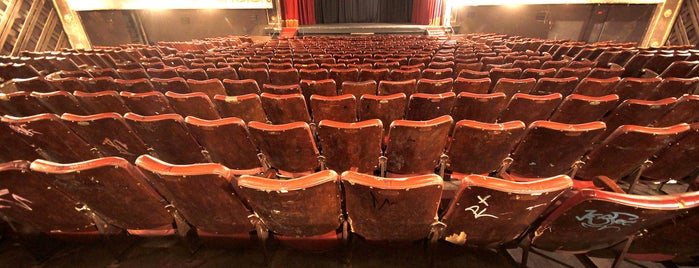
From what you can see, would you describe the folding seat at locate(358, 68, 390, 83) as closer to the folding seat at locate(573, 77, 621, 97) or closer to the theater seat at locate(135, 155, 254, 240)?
the folding seat at locate(573, 77, 621, 97)

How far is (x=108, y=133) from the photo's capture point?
1.91 metres

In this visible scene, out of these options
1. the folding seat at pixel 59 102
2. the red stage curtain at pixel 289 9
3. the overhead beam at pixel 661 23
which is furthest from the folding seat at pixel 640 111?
the red stage curtain at pixel 289 9

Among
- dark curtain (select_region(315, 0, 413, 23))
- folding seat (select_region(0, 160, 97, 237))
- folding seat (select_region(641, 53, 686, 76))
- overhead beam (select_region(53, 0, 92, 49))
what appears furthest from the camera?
dark curtain (select_region(315, 0, 413, 23))

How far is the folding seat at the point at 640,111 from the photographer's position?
1.94 meters

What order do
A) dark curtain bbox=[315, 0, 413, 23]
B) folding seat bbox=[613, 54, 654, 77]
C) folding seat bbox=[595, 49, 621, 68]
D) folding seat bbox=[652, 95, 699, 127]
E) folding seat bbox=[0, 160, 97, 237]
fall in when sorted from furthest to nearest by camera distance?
dark curtain bbox=[315, 0, 413, 23]
folding seat bbox=[595, 49, 621, 68]
folding seat bbox=[613, 54, 654, 77]
folding seat bbox=[652, 95, 699, 127]
folding seat bbox=[0, 160, 97, 237]

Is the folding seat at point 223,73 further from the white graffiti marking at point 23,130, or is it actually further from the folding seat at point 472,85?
the folding seat at point 472,85

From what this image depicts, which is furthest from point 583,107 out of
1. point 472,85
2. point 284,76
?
point 284,76

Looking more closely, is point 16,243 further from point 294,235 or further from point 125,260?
point 294,235

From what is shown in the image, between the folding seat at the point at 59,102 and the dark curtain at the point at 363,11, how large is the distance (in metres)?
17.6

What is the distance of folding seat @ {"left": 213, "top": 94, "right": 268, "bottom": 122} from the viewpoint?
2.35 m

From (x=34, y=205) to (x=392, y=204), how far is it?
5.95ft

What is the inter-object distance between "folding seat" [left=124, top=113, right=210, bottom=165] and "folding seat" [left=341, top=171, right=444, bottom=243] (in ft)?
4.70

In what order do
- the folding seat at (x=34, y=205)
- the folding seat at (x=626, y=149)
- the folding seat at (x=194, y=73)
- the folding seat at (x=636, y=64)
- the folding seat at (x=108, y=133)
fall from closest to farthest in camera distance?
the folding seat at (x=34, y=205)
the folding seat at (x=626, y=149)
the folding seat at (x=108, y=133)
the folding seat at (x=194, y=73)
the folding seat at (x=636, y=64)

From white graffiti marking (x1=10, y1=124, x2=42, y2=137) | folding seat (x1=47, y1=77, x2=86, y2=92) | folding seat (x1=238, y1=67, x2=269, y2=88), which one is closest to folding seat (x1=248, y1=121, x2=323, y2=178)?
white graffiti marking (x1=10, y1=124, x2=42, y2=137)
